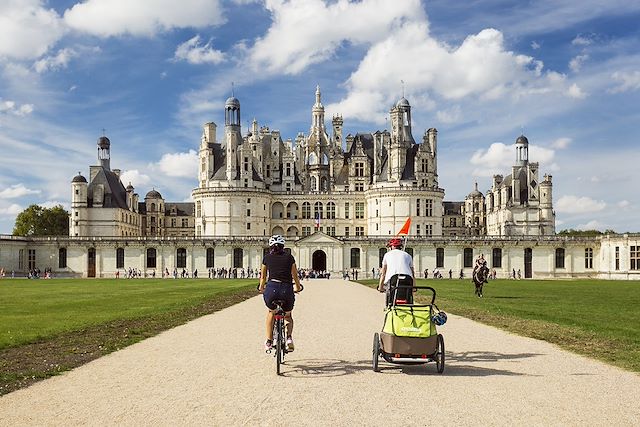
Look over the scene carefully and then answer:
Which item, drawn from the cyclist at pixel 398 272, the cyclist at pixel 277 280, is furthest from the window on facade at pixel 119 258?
the cyclist at pixel 277 280

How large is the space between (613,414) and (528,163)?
10465 centimetres

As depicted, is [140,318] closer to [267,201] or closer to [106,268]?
[106,268]

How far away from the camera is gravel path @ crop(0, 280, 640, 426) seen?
29.3 feet

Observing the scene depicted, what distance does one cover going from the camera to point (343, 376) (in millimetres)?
11906

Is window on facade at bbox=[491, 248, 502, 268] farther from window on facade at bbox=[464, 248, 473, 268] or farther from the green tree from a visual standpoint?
the green tree

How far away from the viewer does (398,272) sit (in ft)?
44.2

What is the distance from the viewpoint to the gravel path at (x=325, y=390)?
352 inches

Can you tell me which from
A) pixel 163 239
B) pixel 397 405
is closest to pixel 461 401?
pixel 397 405

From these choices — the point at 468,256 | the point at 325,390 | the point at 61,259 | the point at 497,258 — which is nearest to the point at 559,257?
the point at 497,258

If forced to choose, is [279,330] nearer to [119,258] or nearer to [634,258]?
[634,258]

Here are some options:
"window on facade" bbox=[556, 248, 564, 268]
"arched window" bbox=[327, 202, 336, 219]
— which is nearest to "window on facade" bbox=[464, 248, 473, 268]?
"window on facade" bbox=[556, 248, 564, 268]

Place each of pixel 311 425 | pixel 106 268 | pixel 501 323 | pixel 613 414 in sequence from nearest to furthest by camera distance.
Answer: pixel 311 425 → pixel 613 414 → pixel 501 323 → pixel 106 268

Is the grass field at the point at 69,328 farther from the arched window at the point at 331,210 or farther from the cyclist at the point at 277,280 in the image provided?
the arched window at the point at 331,210

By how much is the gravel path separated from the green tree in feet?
349
